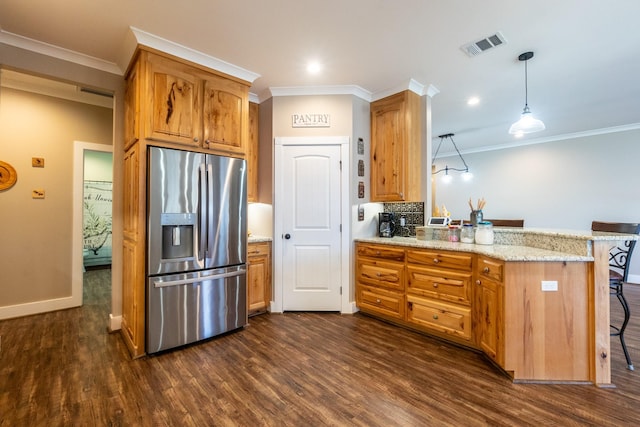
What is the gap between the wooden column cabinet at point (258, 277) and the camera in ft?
11.0

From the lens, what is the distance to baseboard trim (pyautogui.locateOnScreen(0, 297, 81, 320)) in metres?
3.26

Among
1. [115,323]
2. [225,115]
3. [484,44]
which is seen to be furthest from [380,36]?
[115,323]

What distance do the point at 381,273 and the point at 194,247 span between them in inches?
79.0

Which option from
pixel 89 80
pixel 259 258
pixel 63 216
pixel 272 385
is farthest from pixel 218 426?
pixel 63 216

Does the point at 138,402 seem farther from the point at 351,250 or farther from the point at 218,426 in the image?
the point at 351,250

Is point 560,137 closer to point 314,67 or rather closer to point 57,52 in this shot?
point 314,67

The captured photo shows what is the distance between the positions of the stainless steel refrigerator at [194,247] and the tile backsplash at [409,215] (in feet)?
6.52

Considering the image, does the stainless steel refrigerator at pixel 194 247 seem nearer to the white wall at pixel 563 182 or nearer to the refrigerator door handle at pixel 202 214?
the refrigerator door handle at pixel 202 214

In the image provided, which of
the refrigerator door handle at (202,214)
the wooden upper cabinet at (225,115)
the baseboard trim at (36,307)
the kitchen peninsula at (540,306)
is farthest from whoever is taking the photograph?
the baseboard trim at (36,307)

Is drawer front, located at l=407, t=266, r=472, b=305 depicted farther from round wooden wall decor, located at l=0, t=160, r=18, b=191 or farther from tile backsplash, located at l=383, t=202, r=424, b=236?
round wooden wall decor, located at l=0, t=160, r=18, b=191

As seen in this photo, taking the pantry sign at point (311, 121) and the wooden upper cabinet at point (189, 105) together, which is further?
the pantry sign at point (311, 121)

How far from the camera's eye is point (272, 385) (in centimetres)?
204

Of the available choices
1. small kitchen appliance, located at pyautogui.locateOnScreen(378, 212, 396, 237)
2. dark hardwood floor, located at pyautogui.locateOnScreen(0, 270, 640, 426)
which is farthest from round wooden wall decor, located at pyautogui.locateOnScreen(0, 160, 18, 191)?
small kitchen appliance, located at pyautogui.locateOnScreen(378, 212, 396, 237)

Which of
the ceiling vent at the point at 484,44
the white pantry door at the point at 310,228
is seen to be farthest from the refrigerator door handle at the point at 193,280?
the ceiling vent at the point at 484,44
